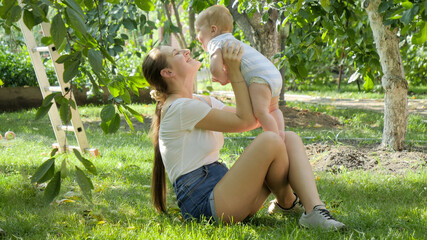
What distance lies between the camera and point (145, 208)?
281cm

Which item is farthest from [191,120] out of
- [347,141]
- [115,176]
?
[347,141]

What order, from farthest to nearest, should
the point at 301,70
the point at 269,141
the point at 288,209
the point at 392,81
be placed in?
the point at 392,81, the point at 301,70, the point at 288,209, the point at 269,141

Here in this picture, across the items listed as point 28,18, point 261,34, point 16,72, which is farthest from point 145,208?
point 16,72

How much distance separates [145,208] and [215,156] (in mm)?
585

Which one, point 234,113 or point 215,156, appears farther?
point 215,156

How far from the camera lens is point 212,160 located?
8.16 feet

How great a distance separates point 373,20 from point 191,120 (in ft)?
7.92

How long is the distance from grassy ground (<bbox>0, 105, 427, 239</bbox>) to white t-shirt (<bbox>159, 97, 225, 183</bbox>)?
0.95ft

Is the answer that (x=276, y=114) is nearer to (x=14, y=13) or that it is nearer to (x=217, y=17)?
(x=217, y=17)

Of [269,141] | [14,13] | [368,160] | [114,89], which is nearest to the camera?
[14,13]

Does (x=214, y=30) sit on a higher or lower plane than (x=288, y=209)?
higher

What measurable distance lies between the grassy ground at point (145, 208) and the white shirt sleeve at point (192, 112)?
491 millimetres

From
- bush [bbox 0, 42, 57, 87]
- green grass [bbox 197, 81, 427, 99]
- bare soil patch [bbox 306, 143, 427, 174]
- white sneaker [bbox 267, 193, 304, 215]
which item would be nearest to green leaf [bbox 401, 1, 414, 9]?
white sneaker [bbox 267, 193, 304, 215]

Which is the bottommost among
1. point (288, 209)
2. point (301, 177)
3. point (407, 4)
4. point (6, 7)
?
point (288, 209)
